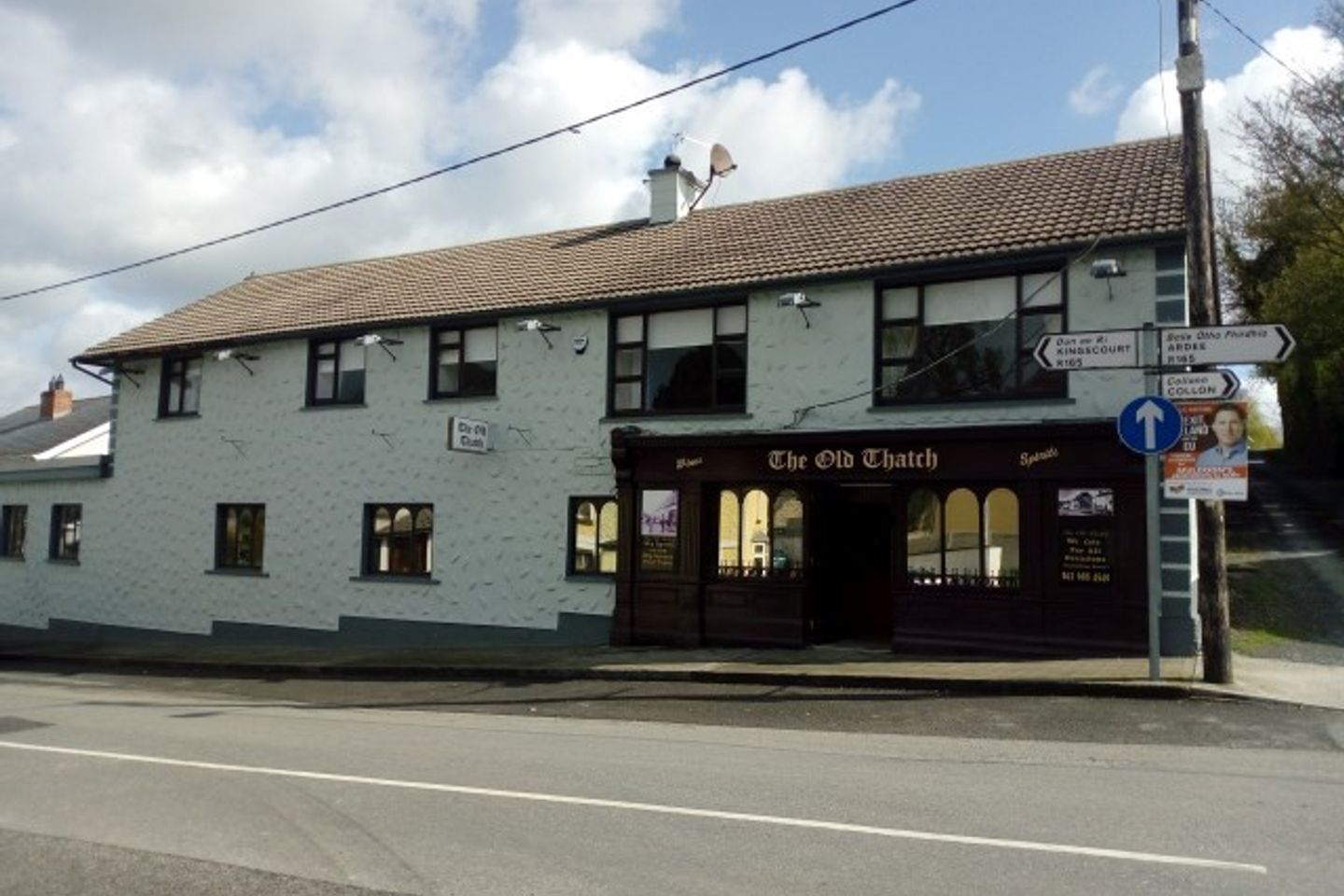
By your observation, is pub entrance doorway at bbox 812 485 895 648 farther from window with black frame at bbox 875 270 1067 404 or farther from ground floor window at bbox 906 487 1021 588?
window with black frame at bbox 875 270 1067 404

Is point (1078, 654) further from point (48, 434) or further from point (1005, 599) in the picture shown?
point (48, 434)

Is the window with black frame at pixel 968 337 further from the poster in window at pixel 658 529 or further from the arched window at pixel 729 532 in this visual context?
the poster in window at pixel 658 529

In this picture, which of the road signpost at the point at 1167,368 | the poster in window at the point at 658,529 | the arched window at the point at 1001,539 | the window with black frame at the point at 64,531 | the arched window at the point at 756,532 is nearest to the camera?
the road signpost at the point at 1167,368

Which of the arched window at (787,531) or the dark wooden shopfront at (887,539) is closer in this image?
the dark wooden shopfront at (887,539)

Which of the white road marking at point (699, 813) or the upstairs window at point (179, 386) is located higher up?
the upstairs window at point (179, 386)

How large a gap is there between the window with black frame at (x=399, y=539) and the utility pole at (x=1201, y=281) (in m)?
12.0

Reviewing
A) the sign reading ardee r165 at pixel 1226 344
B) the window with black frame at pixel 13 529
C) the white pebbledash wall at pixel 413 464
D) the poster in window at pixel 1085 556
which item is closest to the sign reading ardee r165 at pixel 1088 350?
the sign reading ardee r165 at pixel 1226 344

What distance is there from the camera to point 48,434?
33.4m

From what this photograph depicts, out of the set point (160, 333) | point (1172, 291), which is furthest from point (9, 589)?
point (1172, 291)

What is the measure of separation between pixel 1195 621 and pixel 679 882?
9.72 meters

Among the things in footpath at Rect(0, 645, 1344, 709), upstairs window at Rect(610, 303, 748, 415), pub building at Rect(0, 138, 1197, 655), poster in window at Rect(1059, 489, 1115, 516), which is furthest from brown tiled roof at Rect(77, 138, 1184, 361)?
footpath at Rect(0, 645, 1344, 709)

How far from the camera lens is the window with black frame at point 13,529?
24734 millimetres

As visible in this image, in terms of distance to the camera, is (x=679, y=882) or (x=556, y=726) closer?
(x=679, y=882)

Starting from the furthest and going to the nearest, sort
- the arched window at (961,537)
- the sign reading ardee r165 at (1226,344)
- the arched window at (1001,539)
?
1. the arched window at (961,537)
2. the arched window at (1001,539)
3. the sign reading ardee r165 at (1226,344)
